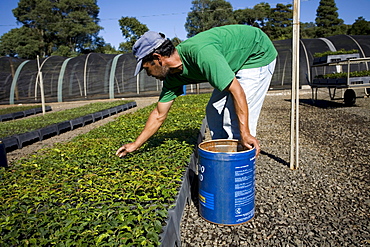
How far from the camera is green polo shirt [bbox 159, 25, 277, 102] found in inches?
80.0

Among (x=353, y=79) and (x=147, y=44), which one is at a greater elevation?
(x=147, y=44)

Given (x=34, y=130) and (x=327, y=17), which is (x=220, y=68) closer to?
(x=34, y=130)

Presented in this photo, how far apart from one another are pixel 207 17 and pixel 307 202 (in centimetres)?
3837

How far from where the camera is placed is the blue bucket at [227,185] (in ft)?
7.04

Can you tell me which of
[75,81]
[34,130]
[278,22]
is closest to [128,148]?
[34,130]

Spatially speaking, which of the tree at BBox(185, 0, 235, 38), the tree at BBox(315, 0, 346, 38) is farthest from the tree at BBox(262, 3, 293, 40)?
the tree at BBox(185, 0, 235, 38)

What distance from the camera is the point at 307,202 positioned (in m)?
2.79

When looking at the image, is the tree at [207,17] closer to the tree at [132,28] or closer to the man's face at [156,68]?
the tree at [132,28]

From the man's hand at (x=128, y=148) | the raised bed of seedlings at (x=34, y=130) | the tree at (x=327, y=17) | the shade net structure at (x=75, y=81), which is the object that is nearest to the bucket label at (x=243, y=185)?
the man's hand at (x=128, y=148)

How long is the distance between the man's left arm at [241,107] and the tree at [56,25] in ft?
132

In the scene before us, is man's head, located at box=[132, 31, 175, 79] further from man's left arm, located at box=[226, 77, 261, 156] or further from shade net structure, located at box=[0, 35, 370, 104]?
shade net structure, located at box=[0, 35, 370, 104]

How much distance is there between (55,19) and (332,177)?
149 ft

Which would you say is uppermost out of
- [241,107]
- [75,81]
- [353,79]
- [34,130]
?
[75,81]

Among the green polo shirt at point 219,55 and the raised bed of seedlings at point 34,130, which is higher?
the green polo shirt at point 219,55
